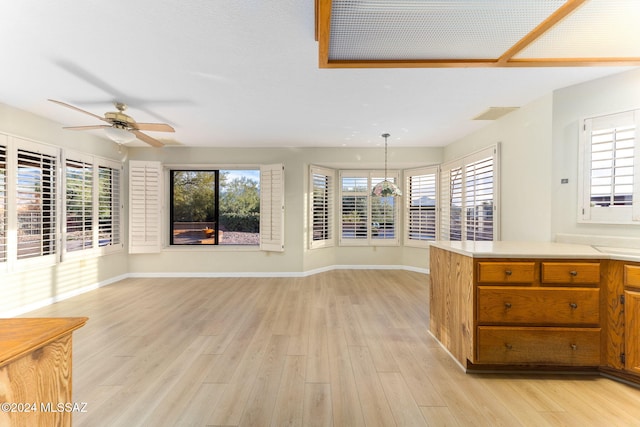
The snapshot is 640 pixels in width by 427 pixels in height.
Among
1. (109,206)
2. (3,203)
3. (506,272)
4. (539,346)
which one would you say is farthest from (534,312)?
(109,206)

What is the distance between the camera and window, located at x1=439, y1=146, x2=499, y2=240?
13.0 ft

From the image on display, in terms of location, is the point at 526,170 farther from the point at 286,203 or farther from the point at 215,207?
the point at 215,207

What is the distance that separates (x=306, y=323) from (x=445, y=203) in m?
3.67

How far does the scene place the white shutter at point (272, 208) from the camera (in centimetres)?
530

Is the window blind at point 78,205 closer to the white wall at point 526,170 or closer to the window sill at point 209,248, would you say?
the window sill at point 209,248

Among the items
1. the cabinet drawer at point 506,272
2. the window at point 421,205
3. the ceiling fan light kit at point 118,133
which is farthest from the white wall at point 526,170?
the ceiling fan light kit at point 118,133

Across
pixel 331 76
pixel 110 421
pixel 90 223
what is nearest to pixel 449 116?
pixel 331 76

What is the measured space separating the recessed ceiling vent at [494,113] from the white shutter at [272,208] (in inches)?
129

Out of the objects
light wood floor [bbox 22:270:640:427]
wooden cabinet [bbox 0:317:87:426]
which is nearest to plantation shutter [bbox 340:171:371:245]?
light wood floor [bbox 22:270:640:427]

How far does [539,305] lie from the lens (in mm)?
2156

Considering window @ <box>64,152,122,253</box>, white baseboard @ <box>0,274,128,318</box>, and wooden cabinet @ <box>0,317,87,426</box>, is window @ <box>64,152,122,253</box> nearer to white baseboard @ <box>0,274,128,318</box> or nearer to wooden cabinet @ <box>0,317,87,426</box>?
white baseboard @ <box>0,274,128,318</box>

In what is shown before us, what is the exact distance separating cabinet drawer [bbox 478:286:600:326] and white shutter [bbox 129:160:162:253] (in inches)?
211

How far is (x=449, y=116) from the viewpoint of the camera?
12.4ft

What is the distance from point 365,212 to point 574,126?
381cm
